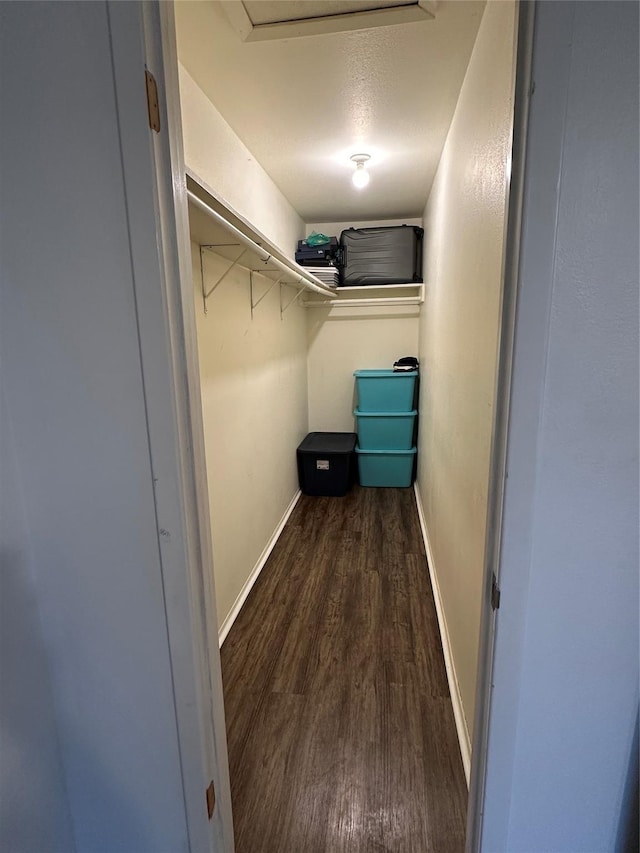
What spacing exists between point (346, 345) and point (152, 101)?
320 centimetres

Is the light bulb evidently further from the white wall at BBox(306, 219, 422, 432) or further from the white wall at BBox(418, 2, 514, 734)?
the white wall at BBox(306, 219, 422, 432)

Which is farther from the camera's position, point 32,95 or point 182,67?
point 182,67

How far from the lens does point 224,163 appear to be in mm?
1848

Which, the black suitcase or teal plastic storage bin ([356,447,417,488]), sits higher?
the black suitcase

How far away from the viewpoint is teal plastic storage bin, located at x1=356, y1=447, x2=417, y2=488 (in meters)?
3.56

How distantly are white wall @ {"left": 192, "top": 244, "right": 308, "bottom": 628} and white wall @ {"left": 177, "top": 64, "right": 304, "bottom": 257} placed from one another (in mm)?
315

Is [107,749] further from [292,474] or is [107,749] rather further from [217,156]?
[292,474]

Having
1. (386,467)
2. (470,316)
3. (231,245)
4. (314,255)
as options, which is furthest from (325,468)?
(470,316)

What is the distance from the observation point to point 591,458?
713mm

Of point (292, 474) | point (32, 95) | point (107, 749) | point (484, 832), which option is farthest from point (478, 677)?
point (292, 474)

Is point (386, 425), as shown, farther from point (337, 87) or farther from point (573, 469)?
point (573, 469)

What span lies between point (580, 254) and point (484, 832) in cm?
117

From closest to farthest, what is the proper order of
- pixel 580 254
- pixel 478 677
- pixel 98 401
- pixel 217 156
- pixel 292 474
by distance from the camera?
pixel 580 254 → pixel 98 401 → pixel 478 677 → pixel 217 156 → pixel 292 474

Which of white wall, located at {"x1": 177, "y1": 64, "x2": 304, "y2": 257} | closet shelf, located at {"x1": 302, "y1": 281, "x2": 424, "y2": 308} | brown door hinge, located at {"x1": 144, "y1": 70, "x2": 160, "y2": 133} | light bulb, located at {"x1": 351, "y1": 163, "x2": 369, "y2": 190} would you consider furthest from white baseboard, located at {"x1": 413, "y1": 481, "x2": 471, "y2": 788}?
light bulb, located at {"x1": 351, "y1": 163, "x2": 369, "y2": 190}
